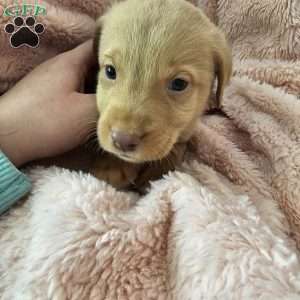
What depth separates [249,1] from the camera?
1908 mm

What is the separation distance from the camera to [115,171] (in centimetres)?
142

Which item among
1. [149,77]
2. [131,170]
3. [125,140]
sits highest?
[149,77]

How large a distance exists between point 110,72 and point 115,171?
11.6 inches

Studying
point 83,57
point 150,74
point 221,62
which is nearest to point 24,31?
point 83,57

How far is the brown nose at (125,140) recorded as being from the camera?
1158mm

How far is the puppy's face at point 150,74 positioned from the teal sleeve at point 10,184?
224 millimetres

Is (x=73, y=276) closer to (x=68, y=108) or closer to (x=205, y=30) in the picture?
(x=68, y=108)

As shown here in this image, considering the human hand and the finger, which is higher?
the finger

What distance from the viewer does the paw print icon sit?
1457 mm

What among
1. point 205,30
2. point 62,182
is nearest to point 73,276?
point 62,182

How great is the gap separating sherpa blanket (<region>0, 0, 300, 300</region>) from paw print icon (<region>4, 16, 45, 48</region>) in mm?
28

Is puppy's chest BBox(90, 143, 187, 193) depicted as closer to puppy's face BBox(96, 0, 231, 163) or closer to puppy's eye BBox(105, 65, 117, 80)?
puppy's face BBox(96, 0, 231, 163)

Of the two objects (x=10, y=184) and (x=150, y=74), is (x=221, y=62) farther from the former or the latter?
(x=10, y=184)

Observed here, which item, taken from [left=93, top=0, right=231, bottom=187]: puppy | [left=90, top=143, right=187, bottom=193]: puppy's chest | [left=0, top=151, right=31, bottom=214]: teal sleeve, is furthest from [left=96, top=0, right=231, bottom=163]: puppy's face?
[left=0, top=151, right=31, bottom=214]: teal sleeve
